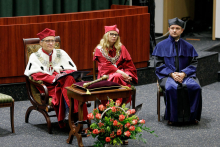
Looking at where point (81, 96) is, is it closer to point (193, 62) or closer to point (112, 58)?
point (112, 58)

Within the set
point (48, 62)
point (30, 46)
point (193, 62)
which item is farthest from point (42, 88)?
point (193, 62)

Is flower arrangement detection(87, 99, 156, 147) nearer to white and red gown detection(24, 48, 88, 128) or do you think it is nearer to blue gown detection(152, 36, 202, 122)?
white and red gown detection(24, 48, 88, 128)

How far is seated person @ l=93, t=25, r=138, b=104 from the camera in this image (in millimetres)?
5105

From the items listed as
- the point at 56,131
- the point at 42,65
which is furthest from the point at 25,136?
the point at 42,65

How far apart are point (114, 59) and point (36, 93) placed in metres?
1.03

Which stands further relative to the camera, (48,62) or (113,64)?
(113,64)

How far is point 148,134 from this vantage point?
15.3ft

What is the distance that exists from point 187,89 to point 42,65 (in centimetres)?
173

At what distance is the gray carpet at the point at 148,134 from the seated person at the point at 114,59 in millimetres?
608

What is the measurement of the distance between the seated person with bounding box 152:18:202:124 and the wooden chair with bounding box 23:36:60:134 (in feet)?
4.39

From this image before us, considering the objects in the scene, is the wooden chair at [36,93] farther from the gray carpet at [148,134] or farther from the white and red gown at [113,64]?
the white and red gown at [113,64]

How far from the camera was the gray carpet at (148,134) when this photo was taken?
4.38 m

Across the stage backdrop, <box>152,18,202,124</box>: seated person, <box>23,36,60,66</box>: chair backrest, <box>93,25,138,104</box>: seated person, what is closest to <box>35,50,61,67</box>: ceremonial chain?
<box>23,36,60,66</box>: chair backrest

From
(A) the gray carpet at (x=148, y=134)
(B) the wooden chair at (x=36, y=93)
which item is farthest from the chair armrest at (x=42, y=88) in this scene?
(A) the gray carpet at (x=148, y=134)
